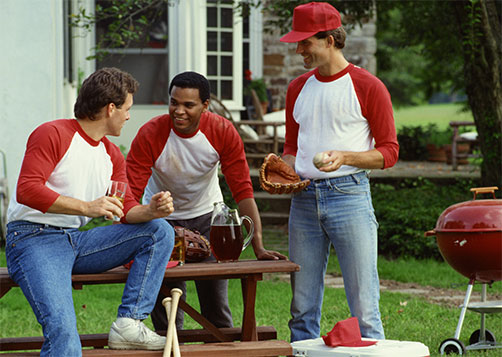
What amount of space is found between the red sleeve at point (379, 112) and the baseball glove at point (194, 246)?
3.44ft

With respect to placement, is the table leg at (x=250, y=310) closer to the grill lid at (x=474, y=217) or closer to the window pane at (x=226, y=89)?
the grill lid at (x=474, y=217)

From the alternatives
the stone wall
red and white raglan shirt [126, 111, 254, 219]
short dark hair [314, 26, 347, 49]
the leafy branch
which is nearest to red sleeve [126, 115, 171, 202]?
red and white raglan shirt [126, 111, 254, 219]

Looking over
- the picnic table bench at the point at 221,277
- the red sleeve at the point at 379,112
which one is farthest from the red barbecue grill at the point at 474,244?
the picnic table bench at the point at 221,277

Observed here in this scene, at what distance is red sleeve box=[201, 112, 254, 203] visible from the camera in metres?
4.68

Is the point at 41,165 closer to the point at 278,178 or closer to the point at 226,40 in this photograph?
the point at 278,178

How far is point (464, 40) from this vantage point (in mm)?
9234

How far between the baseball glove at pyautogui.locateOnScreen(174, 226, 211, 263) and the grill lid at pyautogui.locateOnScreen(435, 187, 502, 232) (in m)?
1.70

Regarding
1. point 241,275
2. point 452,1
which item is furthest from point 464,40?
point 241,275

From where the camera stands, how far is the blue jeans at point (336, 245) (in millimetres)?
4273

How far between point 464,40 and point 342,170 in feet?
18.0

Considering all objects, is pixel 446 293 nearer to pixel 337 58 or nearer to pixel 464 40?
pixel 464 40

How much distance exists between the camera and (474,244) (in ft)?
17.3

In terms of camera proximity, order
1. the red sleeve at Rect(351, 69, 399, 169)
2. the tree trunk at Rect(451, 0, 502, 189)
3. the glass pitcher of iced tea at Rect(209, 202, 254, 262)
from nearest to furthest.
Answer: the red sleeve at Rect(351, 69, 399, 169)
the glass pitcher of iced tea at Rect(209, 202, 254, 262)
the tree trunk at Rect(451, 0, 502, 189)

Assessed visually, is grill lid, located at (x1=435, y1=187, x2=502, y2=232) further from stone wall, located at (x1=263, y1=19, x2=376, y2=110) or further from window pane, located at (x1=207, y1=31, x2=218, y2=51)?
stone wall, located at (x1=263, y1=19, x2=376, y2=110)
